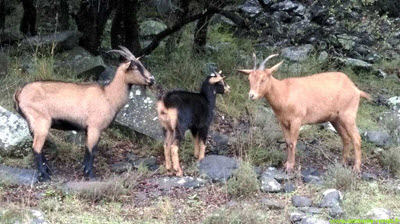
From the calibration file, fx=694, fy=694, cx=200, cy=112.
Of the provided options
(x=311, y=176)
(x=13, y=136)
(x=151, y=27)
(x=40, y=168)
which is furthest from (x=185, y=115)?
(x=151, y=27)

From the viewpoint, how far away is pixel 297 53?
1405cm

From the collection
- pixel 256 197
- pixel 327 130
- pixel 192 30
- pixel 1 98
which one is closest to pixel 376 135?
pixel 327 130

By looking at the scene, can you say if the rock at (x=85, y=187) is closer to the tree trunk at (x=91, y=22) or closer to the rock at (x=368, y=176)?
the rock at (x=368, y=176)

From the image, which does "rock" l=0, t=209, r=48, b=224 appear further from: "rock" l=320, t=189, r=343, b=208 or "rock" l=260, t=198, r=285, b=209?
"rock" l=320, t=189, r=343, b=208

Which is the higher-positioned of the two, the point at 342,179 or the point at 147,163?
the point at 342,179

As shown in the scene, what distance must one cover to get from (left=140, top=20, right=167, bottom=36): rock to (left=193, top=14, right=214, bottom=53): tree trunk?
1.67m

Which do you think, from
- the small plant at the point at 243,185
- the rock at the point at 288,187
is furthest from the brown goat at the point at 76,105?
the rock at the point at 288,187

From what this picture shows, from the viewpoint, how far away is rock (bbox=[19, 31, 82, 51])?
470 inches

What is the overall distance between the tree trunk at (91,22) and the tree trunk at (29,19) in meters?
0.93

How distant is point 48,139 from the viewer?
9.73 meters

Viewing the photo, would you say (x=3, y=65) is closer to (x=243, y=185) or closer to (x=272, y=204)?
(x=243, y=185)

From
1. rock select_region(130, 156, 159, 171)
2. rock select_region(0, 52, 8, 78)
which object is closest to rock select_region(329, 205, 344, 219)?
rock select_region(130, 156, 159, 171)

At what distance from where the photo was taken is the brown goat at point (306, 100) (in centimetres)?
921

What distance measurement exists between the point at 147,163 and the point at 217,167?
1072 millimetres
